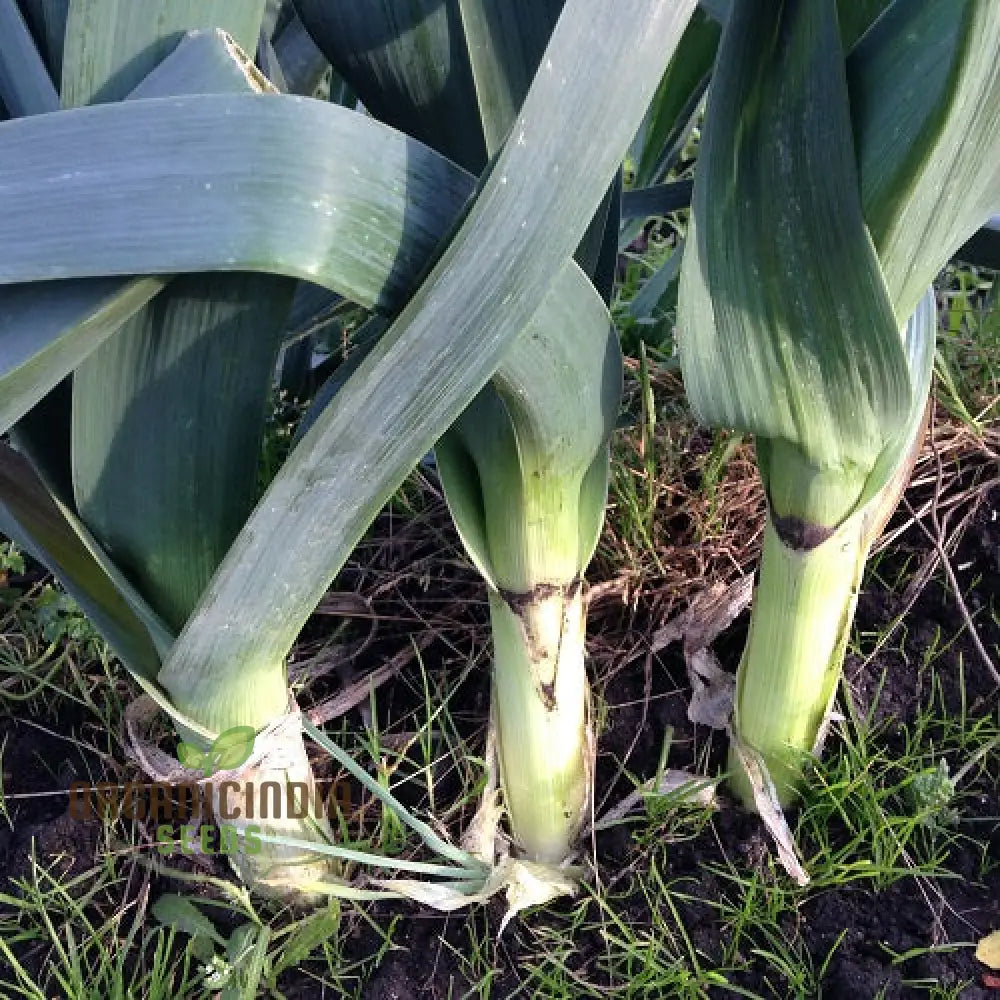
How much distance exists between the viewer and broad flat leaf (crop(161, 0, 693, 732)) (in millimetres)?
442

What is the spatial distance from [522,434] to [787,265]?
176mm

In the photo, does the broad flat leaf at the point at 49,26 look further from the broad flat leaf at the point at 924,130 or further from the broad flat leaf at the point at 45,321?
the broad flat leaf at the point at 924,130

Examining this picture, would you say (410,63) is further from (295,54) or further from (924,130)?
(295,54)

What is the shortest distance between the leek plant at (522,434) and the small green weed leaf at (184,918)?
0.24 m

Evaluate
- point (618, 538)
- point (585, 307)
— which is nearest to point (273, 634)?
point (585, 307)

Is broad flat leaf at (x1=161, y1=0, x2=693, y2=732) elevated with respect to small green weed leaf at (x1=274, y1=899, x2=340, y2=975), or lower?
elevated

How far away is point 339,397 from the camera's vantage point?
0.51 m

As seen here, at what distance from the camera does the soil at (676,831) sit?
33.0 inches

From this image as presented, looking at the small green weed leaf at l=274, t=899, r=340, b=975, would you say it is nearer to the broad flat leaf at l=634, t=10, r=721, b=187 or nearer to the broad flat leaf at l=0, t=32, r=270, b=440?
the broad flat leaf at l=0, t=32, r=270, b=440

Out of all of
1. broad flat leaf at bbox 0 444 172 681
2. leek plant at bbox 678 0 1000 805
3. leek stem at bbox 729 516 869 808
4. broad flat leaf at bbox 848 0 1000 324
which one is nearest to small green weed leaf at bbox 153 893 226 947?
broad flat leaf at bbox 0 444 172 681

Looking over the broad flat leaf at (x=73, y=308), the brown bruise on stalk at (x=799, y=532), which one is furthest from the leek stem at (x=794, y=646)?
Answer: the broad flat leaf at (x=73, y=308)

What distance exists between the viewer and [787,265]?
57 cm

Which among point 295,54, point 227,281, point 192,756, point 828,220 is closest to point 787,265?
point 828,220

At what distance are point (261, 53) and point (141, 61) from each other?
15.6 inches
